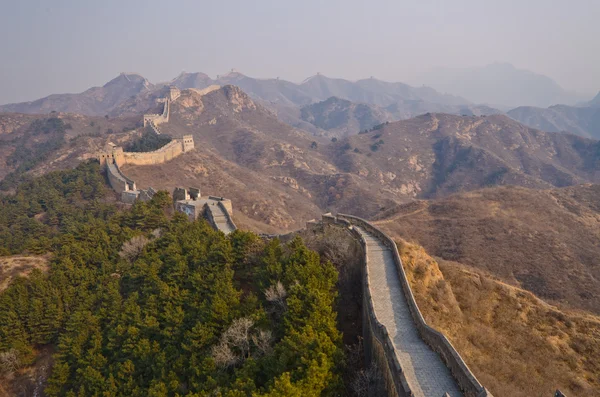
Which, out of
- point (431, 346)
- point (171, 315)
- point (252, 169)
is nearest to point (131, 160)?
point (252, 169)

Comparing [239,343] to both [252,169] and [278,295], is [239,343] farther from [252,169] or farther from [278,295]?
[252,169]

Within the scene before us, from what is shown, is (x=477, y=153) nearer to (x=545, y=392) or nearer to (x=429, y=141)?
(x=429, y=141)

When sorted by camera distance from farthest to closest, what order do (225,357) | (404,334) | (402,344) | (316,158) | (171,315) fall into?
(316,158), (171,315), (225,357), (404,334), (402,344)

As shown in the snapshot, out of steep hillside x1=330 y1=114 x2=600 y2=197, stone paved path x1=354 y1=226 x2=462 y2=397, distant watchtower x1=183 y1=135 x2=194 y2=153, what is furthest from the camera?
steep hillside x1=330 y1=114 x2=600 y2=197

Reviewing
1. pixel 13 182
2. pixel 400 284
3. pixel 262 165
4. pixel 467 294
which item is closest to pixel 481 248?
pixel 467 294

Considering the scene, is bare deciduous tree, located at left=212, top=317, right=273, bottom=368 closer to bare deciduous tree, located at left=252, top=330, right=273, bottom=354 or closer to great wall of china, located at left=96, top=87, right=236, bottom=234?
bare deciduous tree, located at left=252, top=330, right=273, bottom=354

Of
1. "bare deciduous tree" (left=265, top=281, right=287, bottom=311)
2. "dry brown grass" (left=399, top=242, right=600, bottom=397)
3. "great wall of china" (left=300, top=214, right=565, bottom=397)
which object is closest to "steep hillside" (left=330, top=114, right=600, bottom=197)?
"dry brown grass" (left=399, top=242, right=600, bottom=397)
